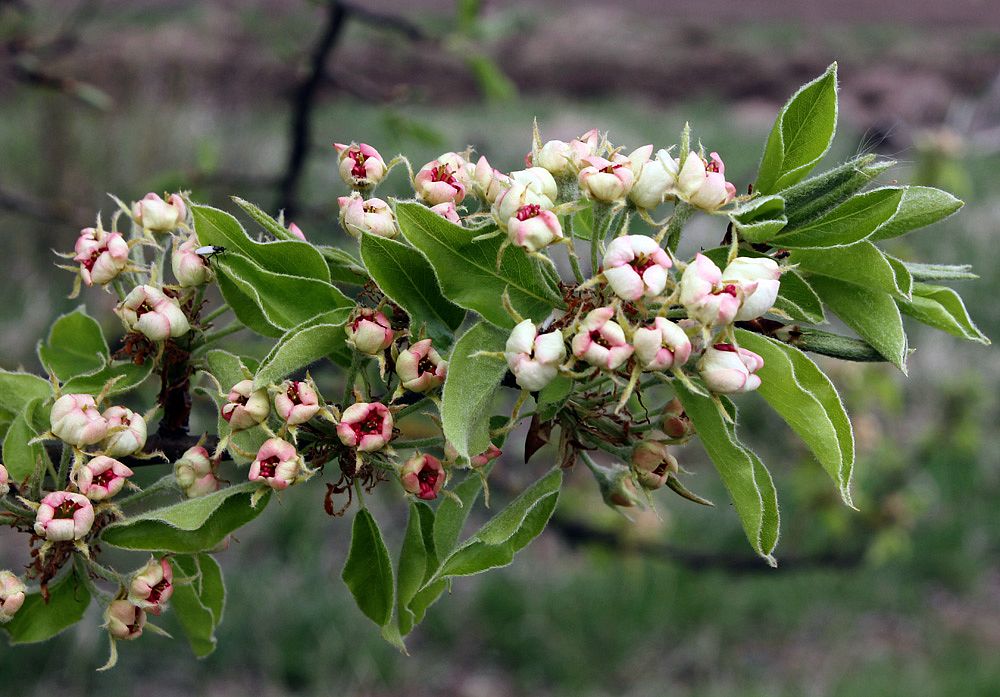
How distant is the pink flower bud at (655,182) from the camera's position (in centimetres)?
69

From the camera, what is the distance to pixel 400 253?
2.29 feet

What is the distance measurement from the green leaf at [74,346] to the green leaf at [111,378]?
0.10 meters

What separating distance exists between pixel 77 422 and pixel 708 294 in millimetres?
504

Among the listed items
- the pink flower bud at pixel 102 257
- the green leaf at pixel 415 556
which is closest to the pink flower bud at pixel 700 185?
the green leaf at pixel 415 556

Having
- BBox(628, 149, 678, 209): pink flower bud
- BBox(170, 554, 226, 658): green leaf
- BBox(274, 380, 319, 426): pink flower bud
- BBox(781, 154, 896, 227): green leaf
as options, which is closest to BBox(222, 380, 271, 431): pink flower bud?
BBox(274, 380, 319, 426): pink flower bud

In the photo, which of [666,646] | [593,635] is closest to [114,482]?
[593,635]

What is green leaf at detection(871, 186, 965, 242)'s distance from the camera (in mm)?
726

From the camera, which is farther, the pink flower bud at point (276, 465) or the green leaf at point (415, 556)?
the green leaf at point (415, 556)

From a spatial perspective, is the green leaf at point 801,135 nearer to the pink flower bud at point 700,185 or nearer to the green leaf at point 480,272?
the pink flower bud at point 700,185

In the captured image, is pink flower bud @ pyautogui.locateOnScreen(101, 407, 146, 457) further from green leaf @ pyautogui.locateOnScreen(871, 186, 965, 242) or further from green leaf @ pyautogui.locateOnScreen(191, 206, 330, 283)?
green leaf @ pyautogui.locateOnScreen(871, 186, 965, 242)

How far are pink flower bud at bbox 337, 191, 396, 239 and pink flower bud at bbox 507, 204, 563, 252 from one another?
4.5 inches

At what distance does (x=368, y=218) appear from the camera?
2.37 ft

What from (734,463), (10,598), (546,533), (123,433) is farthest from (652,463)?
(546,533)

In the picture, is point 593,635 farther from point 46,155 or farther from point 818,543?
point 46,155
